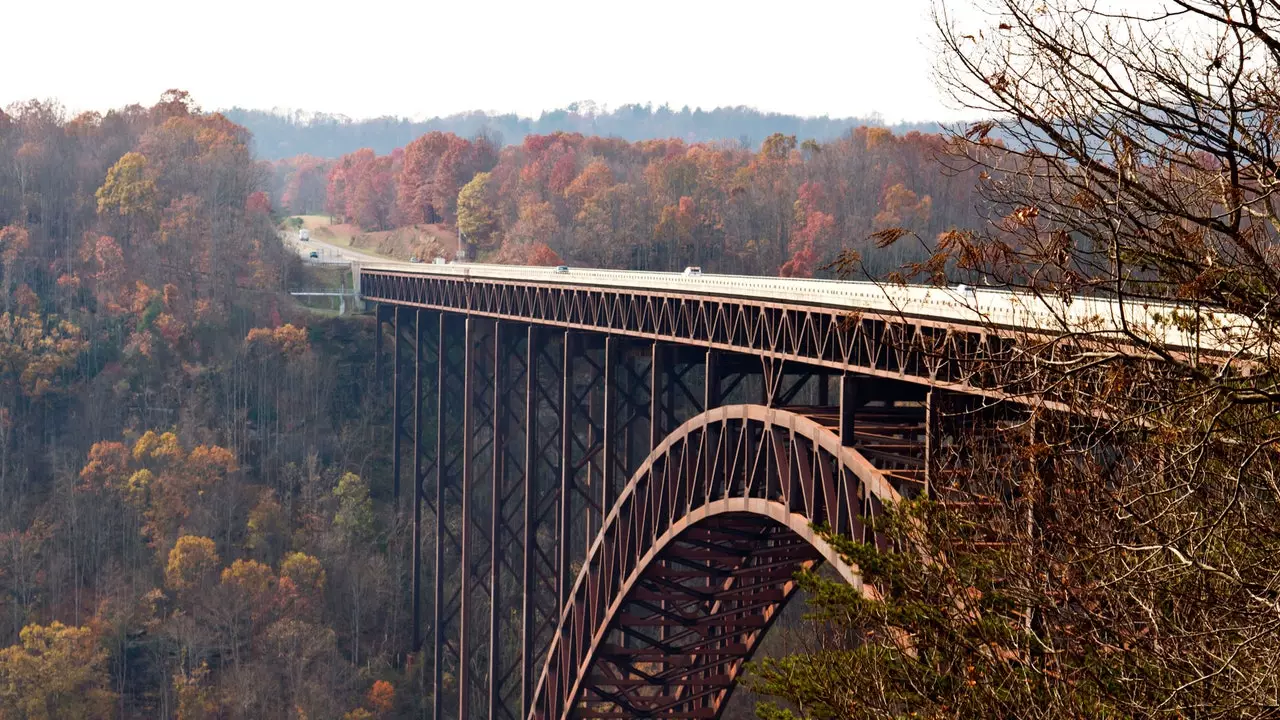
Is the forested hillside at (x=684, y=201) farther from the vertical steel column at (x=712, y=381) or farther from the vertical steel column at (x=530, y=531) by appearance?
the vertical steel column at (x=712, y=381)

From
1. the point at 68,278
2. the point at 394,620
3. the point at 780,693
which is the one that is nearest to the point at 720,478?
the point at 780,693

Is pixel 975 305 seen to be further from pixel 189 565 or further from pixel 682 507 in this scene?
pixel 189 565

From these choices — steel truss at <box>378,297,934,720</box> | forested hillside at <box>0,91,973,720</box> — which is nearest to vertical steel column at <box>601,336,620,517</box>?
steel truss at <box>378,297,934,720</box>

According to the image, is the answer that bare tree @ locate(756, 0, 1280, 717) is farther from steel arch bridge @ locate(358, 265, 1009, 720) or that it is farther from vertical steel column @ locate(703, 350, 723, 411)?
vertical steel column @ locate(703, 350, 723, 411)

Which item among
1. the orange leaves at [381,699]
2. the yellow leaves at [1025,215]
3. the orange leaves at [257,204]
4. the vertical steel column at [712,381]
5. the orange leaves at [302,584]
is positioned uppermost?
the orange leaves at [257,204]

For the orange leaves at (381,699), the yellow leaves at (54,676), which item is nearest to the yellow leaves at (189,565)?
the yellow leaves at (54,676)

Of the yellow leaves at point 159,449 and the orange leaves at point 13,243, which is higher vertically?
the orange leaves at point 13,243

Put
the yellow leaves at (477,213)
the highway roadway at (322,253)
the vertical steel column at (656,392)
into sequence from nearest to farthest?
1. the vertical steel column at (656,392)
2. the highway roadway at (322,253)
3. the yellow leaves at (477,213)
